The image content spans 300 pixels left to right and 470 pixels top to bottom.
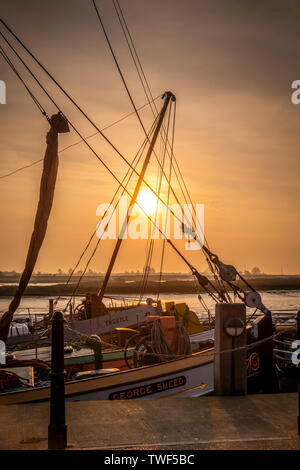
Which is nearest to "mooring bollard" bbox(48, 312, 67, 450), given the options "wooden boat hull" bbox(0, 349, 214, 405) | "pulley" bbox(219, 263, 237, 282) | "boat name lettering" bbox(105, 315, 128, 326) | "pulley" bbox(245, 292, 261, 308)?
"wooden boat hull" bbox(0, 349, 214, 405)

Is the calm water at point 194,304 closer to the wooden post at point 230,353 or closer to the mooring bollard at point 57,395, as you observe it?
the wooden post at point 230,353

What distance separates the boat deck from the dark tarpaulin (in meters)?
1.95

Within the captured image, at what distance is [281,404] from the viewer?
7.27 m

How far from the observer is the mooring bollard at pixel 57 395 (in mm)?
5430

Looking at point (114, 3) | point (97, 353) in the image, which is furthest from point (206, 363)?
point (114, 3)

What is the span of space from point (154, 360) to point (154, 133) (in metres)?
15.6

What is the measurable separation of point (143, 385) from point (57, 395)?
357 centimetres

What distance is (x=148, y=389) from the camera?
904 cm

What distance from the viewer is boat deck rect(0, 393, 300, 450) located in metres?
5.52

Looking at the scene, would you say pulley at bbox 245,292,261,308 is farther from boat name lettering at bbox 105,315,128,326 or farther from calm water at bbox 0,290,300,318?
calm water at bbox 0,290,300,318

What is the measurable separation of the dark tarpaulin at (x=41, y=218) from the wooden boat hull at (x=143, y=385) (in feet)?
4.73

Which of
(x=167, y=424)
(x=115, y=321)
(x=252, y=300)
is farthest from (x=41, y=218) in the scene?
(x=115, y=321)

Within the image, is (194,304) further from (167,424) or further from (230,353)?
(167,424)

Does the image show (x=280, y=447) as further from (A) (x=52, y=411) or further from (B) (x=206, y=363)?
(B) (x=206, y=363)
